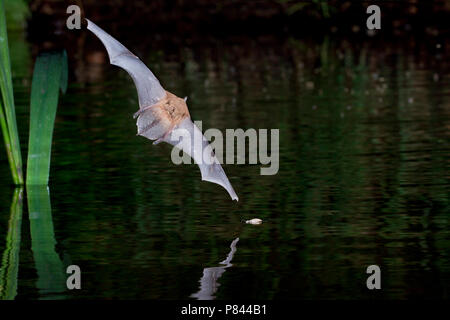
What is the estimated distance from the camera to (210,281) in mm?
9320

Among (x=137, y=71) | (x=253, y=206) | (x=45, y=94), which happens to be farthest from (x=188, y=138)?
(x=45, y=94)

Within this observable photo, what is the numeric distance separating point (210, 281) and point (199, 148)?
2.21 m

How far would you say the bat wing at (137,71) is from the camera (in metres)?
11.3

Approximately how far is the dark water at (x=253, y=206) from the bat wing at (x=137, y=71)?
2.95 feet

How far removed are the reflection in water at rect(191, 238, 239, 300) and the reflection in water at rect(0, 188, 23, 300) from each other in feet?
3.48

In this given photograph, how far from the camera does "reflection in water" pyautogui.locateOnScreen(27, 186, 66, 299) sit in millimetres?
9328

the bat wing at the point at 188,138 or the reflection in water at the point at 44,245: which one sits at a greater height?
the bat wing at the point at 188,138

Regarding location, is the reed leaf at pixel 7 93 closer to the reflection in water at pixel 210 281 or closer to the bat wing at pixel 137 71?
the bat wing at pixel 137 71

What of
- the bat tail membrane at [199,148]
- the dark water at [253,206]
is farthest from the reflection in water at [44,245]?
the bat tail membrane at [199,148]

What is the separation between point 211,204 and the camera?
12.2 meters

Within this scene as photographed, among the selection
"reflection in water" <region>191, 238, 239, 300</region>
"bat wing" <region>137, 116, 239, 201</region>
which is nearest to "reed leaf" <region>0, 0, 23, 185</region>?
"bat wing" <region>137, 116, 239, 201</region>
